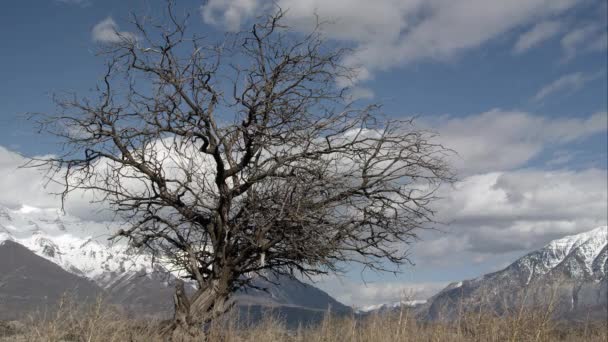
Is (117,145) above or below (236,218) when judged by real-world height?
above

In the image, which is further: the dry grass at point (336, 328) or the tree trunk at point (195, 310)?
the tree trunk at point (195, 310)

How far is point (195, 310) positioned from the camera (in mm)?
10867

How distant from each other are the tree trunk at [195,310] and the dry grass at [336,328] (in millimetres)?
431

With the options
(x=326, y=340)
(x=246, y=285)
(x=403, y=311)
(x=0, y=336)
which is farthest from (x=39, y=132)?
(x=403, y=311)

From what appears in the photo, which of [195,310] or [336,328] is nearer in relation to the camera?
[336,328]

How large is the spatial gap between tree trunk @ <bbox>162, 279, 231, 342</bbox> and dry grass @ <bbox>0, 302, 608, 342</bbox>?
431 millimetres

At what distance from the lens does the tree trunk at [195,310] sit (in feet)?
34.4

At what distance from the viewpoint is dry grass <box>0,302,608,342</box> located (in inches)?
309

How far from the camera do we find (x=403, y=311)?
9.68 m

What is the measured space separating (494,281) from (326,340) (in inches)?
122

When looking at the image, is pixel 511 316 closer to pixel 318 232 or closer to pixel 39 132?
pixel 318 232

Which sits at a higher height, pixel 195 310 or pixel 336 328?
pixel 195 310

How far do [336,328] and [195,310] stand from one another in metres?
2.55

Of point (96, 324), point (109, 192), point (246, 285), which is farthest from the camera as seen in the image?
point (246, 285)
